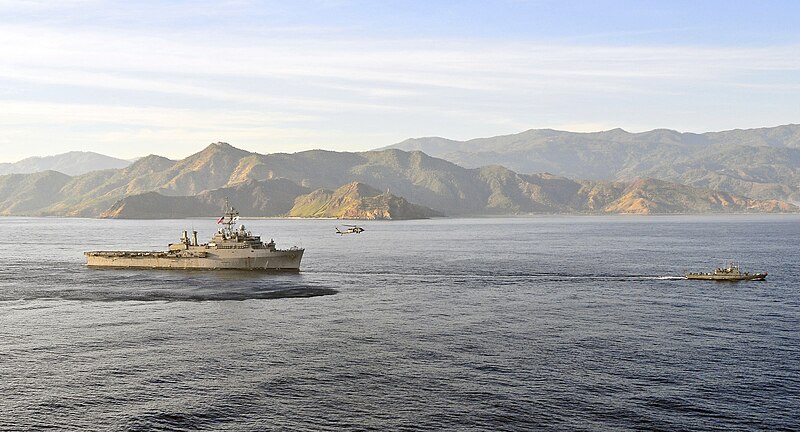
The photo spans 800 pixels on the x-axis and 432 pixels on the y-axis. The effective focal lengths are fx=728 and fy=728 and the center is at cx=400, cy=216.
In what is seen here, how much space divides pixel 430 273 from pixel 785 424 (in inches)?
Answer: 4296

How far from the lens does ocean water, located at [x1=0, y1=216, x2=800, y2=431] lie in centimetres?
6131

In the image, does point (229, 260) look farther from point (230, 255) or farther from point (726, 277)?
point (726, 277)

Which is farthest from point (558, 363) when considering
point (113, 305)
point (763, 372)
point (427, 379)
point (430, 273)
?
point (430, 273)

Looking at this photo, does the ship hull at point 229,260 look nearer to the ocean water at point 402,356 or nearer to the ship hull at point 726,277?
the ocean water at point 402,356

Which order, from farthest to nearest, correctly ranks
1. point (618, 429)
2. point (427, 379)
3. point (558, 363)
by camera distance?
point (558, 363)
point (427, 379)
point (618, 429)

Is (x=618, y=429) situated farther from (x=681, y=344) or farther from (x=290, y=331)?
(x=290, y=331)

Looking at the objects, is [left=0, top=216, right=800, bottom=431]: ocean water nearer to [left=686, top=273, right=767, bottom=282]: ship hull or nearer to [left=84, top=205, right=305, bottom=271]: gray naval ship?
[left=686, top=273, right=767, bottom=282]: ship hull

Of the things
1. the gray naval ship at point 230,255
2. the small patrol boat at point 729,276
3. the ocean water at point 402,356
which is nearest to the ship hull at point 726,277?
the small patrol boat at point 729,276

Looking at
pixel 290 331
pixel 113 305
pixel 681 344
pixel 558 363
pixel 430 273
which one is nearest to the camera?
pixel 558 363

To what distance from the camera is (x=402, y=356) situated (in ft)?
264

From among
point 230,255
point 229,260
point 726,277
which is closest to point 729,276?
point 726,277

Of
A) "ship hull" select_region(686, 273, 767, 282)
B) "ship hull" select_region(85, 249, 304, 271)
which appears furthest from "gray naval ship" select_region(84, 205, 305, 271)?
"ship hull" select_region(686, 273, 767, 282)

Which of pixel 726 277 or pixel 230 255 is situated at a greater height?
pixel 230 255

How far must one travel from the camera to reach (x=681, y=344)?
8588 cm
